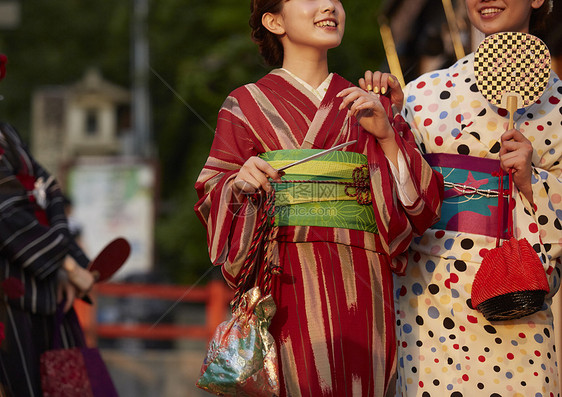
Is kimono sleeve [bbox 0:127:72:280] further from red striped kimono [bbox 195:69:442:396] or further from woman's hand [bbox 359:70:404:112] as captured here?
woman's hand [bbox 359:70:404:112]

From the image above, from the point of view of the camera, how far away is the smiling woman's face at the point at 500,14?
3359 mm

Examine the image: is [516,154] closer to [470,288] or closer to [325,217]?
[470,288]

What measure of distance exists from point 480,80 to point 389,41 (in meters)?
1.15

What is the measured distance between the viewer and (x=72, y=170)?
48.9ft

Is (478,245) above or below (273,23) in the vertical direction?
below

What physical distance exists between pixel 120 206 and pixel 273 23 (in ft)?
37.4

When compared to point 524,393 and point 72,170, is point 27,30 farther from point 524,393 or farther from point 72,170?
point 524,393

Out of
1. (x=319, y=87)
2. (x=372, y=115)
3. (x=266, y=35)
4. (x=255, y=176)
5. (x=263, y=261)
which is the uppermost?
(x=266, y=35)

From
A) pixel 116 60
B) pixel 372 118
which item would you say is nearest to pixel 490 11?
pixel 372 118

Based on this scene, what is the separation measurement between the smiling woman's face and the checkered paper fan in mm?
165

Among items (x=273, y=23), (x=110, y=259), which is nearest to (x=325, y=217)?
(x=273, y=23)

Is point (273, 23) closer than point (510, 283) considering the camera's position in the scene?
No

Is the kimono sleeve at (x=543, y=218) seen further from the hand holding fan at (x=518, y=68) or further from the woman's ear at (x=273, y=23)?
the woman's ear at (x=273, y=23)

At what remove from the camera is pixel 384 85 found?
3.19m
